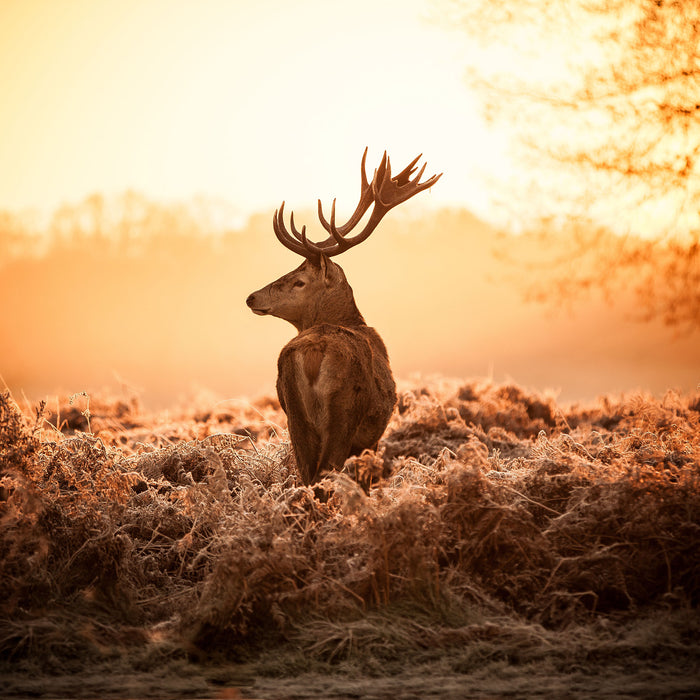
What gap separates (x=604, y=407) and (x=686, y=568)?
319 inches

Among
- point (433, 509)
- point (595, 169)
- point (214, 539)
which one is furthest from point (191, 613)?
point (595, 169)

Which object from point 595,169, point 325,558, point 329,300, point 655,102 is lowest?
point 325,558

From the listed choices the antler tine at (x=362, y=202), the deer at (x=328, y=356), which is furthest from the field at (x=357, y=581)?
the antler tine at (x=362, y=202)

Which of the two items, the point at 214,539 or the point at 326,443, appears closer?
the point at 214,539

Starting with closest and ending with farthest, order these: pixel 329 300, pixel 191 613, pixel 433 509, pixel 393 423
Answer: pixel 191 613
pixel 433 509
pixel 329 300
pixel 393 423

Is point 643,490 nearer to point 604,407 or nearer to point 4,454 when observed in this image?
point 4,454

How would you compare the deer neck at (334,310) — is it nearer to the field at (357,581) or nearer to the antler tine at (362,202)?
the antler tine at (362,202)

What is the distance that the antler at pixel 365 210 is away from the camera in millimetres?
8266

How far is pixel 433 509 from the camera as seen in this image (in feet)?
21.2

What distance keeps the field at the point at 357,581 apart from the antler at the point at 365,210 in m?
2.06

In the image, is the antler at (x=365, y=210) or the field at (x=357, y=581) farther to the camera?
the antler at (x=365, y=210)

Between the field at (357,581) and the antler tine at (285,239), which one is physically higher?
the antler tine at (285,239)

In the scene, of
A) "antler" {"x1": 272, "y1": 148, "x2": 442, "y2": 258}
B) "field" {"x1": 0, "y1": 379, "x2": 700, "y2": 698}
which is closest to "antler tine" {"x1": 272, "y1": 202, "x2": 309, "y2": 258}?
"antler" {"x1": 272, "y1": 148, "x2": 442, "y2": 258}

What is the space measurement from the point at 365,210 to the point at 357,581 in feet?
12.9
